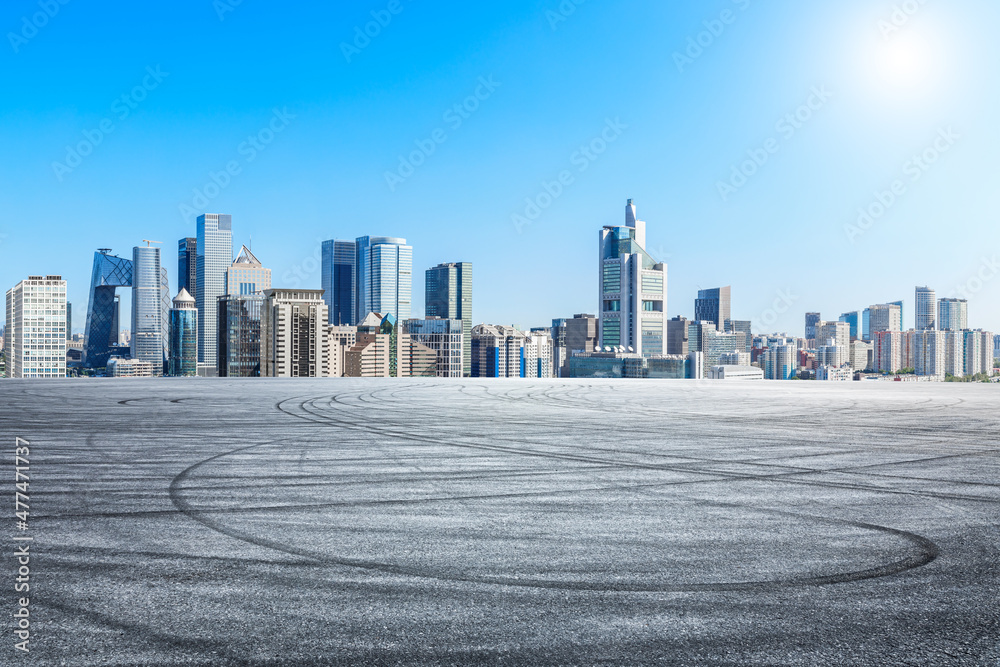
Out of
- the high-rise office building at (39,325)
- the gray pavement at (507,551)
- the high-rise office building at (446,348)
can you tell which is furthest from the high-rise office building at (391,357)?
the gray pavement at (507,551)

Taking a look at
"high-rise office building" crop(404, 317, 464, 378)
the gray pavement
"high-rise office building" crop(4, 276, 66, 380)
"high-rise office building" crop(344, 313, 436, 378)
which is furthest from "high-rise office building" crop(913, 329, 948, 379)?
"high-rise office building" crop(4, 276, 66, 380)

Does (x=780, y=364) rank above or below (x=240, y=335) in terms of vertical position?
below

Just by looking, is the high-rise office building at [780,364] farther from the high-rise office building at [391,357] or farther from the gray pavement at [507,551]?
the gray pavement at [507,551]

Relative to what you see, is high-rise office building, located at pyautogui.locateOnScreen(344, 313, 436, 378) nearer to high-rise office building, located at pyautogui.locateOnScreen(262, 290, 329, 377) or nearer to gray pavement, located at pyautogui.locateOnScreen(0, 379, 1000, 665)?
high-rise office building, located at pyautogui.locateOnScreen(262, 290, 329, 377)

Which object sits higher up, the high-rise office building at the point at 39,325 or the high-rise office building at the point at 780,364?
the high-rise office building at the point at 39,325

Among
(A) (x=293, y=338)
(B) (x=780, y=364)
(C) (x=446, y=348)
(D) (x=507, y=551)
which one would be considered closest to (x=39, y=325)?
(A) (x=293, y=338)

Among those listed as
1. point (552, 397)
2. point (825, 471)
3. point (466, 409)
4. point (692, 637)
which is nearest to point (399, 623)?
point (692, 637)

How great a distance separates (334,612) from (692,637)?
2.64m

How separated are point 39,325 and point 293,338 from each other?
4083 cm

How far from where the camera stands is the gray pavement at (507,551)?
509cm

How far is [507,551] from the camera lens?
7141mm

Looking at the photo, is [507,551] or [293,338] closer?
[507,551]

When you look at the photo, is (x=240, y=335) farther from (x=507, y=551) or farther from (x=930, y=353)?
(x=930, y=353)

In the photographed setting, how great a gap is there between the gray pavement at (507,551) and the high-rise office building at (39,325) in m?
98.5
